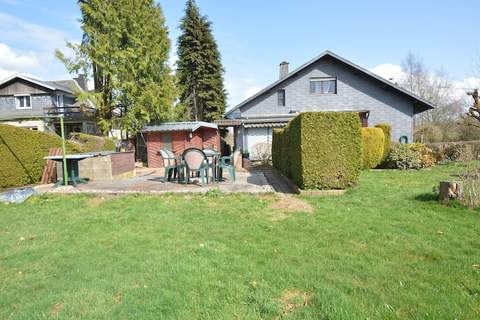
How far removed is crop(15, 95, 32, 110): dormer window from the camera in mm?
27062

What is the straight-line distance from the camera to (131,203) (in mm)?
6996

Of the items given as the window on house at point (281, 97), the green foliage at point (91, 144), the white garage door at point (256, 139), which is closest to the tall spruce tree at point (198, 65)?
the window on house at point (281, 97)

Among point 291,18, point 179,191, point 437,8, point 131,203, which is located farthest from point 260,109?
point 131,203

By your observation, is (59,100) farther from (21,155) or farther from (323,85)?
(323,85)

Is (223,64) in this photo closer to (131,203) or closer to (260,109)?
(260,109)

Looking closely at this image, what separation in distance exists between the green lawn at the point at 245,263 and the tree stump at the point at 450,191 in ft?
1.03

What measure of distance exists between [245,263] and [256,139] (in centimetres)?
1631

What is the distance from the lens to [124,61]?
19969 millimetres

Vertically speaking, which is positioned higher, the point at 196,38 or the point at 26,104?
the point at 196,38

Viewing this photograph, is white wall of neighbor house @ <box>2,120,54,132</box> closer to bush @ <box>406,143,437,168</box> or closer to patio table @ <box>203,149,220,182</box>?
patio table @ <box>203,149,220,182</box>

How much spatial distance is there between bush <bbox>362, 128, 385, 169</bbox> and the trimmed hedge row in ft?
43.5

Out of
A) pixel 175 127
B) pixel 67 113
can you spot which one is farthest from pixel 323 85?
pixel 67 113

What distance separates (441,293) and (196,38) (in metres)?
31.1

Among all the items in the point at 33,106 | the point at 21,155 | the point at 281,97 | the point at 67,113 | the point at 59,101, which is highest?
the point at 59,101
